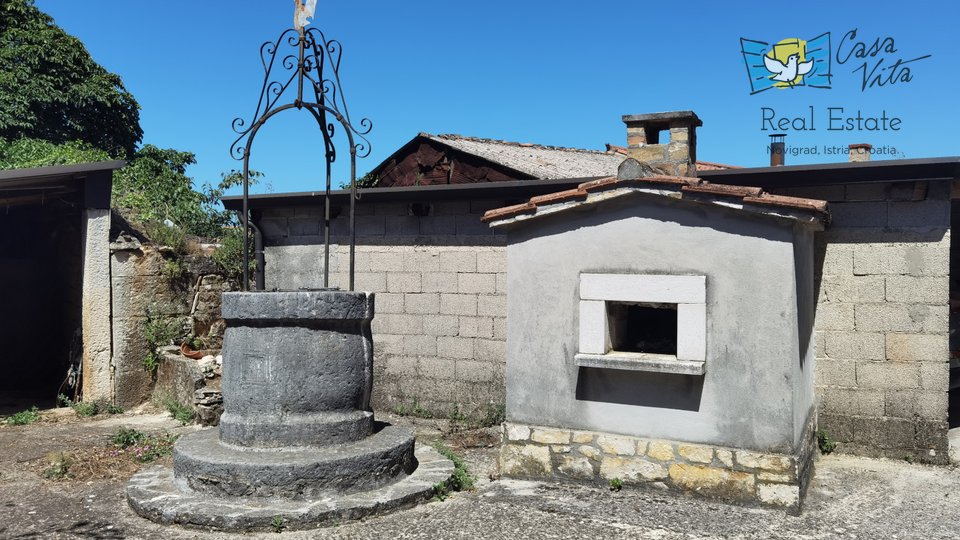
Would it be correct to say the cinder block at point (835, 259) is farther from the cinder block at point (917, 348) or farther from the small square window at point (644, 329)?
the small square window at point (644, 329)

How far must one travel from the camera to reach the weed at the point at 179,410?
856 cm

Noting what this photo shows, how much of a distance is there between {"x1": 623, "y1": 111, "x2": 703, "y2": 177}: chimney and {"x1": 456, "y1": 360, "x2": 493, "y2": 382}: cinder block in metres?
2.81

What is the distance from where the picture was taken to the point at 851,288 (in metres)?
6.83

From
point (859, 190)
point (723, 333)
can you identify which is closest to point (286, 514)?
point (723, 333)

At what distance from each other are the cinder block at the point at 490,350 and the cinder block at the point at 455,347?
0.09m

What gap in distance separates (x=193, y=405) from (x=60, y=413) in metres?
1.94

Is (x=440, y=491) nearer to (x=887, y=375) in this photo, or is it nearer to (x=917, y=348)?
(x=887, y=375)

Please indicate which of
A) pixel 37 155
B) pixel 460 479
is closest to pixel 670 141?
pixel 460 479

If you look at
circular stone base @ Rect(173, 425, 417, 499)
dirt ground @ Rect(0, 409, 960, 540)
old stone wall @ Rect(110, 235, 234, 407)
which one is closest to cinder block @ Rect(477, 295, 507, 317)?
dirt ground @ Rect(0, 409, 960, 540)

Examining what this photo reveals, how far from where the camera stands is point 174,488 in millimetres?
5277

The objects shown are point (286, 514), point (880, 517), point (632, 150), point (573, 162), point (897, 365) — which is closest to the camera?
point (286, 514)

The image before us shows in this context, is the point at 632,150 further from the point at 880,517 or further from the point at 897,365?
the point at 880,517

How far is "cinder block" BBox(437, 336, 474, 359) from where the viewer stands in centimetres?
861

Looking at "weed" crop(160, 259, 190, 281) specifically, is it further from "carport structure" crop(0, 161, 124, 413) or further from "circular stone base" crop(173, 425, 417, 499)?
"circular stone base" crop(173, 425, 417, 499)
